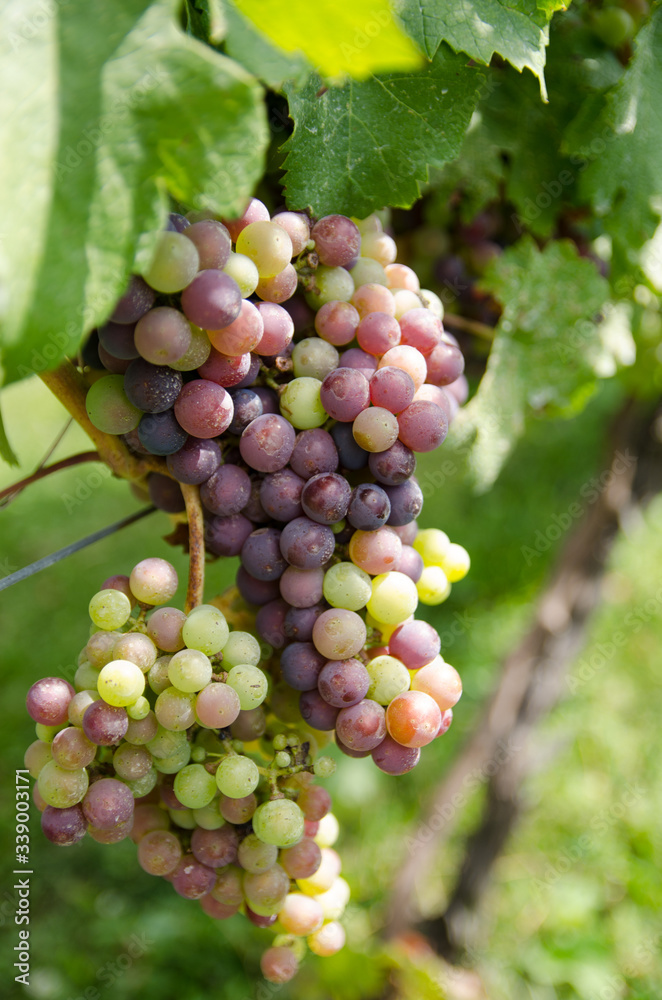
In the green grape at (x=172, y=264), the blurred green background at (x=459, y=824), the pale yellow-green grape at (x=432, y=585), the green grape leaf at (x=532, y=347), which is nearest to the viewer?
the green grape at (x=172, y=264)

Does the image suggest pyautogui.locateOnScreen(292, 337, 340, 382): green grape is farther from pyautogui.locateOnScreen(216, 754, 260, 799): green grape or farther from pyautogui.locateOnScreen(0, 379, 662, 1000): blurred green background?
pyautogui.locateOnScreen(0, 379, 662, 1000): blurred green background

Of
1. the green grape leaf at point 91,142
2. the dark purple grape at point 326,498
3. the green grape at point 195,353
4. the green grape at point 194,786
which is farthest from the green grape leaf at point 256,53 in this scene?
the green grape at point 194,786

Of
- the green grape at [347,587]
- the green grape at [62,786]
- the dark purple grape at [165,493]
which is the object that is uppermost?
the green grape at [347,587]

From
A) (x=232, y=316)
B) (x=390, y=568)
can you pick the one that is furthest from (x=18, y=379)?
(x=390, y=568)

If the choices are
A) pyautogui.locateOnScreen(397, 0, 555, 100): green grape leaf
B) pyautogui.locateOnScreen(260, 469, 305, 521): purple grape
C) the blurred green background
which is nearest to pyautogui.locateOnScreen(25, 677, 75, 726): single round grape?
pyautogui.locateOnScreen(260, 469, 305, 521): purple grape

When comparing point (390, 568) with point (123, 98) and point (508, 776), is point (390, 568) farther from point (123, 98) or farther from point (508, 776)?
point (508, 776)

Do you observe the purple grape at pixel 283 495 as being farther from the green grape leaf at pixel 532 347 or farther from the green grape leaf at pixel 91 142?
the green grape leaf at pixel 532 347

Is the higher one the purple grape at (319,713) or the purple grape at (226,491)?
the purple grape at (226,491)
